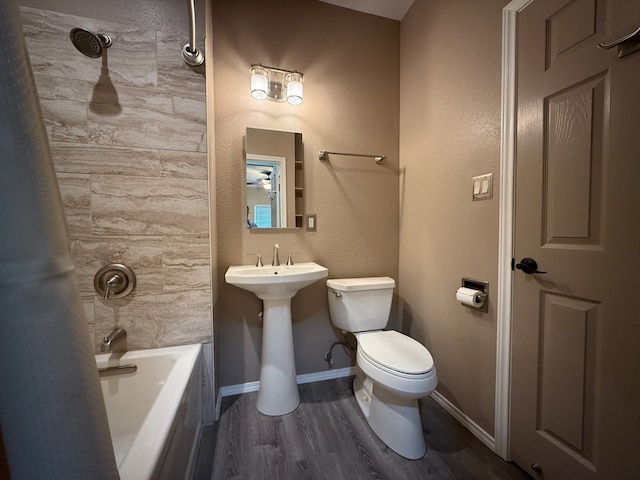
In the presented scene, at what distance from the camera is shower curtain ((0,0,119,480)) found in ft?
0.95

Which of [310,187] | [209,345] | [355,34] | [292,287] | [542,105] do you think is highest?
[355,34]

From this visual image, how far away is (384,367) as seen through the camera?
1.17m

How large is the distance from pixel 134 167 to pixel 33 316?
118cm

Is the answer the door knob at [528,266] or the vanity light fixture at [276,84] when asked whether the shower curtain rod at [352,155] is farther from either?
the door knob at [528,266]

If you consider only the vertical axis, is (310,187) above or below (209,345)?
above

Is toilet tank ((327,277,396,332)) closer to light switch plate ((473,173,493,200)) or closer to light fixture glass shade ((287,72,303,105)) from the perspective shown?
light switch plate ((473,173,493,200))

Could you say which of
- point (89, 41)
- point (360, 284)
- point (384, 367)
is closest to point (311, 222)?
point (360, 284)

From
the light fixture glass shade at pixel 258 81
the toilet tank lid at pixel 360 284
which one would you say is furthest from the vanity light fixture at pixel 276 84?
the toilet tank lid at pixel 360 284

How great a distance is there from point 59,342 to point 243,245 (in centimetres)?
134

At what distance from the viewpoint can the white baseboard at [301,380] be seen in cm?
162

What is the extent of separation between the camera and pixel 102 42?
1.15 meters

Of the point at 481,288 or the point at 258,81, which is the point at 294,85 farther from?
the point at 481,288

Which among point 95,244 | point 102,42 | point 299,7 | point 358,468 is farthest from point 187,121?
point 358,468

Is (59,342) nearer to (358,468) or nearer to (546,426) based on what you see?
(358,468)
